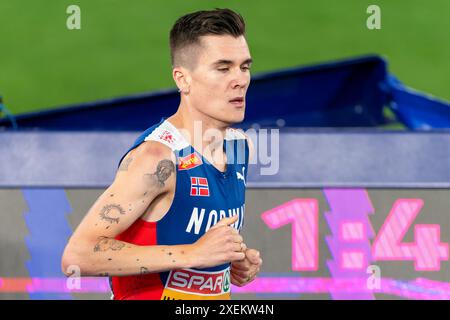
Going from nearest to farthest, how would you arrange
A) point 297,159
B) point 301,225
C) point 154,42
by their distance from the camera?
1. point 301,225
2. point 297,159
3. point 154,42

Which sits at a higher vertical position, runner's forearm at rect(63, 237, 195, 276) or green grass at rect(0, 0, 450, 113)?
green grass at rect(0, 0, 450, 113)

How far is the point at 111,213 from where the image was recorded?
424 centimetres

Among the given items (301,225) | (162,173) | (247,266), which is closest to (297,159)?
(301,225)

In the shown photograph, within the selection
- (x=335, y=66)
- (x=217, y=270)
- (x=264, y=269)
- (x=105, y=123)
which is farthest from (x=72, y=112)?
(x=217, y=270)

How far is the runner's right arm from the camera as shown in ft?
13.9

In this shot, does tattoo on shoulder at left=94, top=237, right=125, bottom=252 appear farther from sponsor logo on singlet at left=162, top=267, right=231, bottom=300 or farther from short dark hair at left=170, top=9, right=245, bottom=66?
short dark hair at left=170, top=9, right=245, bottom=66

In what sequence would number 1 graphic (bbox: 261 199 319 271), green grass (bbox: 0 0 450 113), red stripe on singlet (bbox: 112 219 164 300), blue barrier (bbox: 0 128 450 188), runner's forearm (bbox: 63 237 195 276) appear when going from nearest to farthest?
runner's forearm (bbox: 63 237 195 276)
red stripe on singlet (bbox: 112 219 164 300)
number 1 graphic (bbox: 261 199 319 271)
blue barrier (bbox: 0 128 450 188)
green grass (bbox: 0 0 450 113)

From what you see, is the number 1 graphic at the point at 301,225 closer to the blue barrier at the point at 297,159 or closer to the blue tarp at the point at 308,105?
the blue barrier at the point at 297,159

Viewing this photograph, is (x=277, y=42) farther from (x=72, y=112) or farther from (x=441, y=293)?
(x=441, y=293)

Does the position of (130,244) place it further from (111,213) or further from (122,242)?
(111,213)

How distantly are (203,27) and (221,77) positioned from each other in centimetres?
25

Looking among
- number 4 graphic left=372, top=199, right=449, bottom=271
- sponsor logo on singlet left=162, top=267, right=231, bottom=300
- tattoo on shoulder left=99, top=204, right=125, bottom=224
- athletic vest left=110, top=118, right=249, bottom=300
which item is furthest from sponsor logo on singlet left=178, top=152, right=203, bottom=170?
number 4 graphic left=372, top=199, right=449, bottom=271

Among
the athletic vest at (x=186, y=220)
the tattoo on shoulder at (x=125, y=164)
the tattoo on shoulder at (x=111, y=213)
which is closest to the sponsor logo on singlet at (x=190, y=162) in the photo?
the athletic vest at (x=186, y=220)

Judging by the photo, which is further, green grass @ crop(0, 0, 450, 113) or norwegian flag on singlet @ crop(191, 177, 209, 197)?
green grass @ crop(0, 0, 450, 113)
